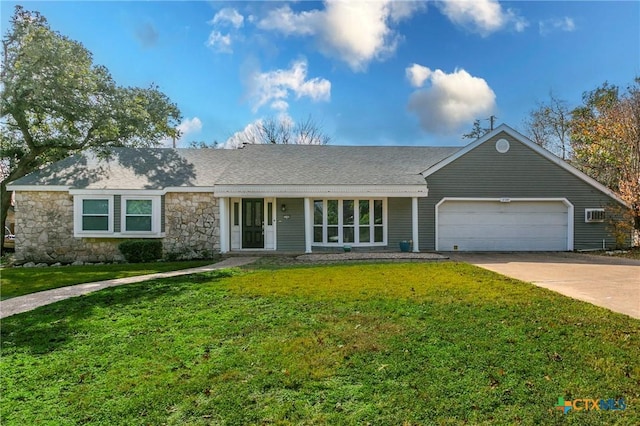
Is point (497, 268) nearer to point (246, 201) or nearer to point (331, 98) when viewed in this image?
point (246, 201)

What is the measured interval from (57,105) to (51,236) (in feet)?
19.0

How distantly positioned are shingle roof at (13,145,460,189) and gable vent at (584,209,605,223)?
6.60m

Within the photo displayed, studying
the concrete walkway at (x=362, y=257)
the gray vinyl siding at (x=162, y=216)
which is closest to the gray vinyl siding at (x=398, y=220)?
the concrete walkway at (x=362, y=257)

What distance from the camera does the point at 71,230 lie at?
1429 cm

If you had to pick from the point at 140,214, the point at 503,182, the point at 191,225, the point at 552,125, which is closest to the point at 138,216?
the point at 140,214

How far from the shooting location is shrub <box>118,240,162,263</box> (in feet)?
44.1

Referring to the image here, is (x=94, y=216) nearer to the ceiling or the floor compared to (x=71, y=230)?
nearer to the ceiling

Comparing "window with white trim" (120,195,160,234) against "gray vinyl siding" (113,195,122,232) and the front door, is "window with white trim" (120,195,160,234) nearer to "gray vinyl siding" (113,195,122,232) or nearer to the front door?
"gray vinyl siding" (113,195,122,232)

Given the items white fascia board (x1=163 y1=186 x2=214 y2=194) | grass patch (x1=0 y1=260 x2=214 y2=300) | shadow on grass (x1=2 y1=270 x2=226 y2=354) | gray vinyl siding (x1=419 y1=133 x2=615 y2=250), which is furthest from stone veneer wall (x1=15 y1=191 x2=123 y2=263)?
gray vinyl siding (x1=419 y1=133 x2=615 y2=250)

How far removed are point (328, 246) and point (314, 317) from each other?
9.71 meters

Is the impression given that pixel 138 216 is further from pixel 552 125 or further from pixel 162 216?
pixel 552 125

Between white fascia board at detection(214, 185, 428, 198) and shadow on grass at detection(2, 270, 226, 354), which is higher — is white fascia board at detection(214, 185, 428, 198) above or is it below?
above

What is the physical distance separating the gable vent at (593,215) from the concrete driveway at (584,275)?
2.70 m

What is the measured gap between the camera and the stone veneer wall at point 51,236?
14.1m
